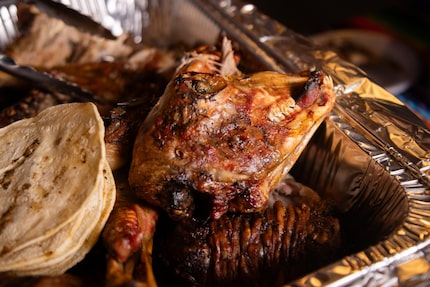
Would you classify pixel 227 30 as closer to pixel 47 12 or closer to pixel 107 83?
pixel 107 83

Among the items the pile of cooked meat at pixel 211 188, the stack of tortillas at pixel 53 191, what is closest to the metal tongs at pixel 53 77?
the pile of cooked meat at pixel 211 188

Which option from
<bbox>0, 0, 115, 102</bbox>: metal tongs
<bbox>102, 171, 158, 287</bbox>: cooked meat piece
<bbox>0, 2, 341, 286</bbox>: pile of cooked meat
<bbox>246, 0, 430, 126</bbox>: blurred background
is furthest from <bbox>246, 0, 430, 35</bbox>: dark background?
<bbox>102, 171, 158, 287</bbox>: cooked meat piece

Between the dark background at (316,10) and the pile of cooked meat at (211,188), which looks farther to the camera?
the dark background at (316,10)

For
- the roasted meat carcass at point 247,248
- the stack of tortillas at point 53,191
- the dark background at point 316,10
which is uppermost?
the stack of tortillas at point 53,191

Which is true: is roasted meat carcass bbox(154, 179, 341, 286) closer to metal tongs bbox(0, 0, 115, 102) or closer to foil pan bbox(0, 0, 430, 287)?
foil pan bbox(0, 0, 430, 287)

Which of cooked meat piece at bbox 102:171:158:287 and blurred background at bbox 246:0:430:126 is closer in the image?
cooked meat piece at bbox 102:171:158:287

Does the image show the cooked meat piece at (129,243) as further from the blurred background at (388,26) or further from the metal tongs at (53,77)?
the blurred background at (388,26)

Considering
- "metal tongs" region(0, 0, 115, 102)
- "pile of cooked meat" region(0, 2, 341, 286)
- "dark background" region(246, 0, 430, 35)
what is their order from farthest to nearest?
"dark background" region(246, 0, 430, 35)
"metal tongs" region(0, 0, 115, 102)
"pile of cooked meat" region(0, 2, 341, 286)

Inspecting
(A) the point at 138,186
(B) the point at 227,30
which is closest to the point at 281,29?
(B) the point at 227,30
